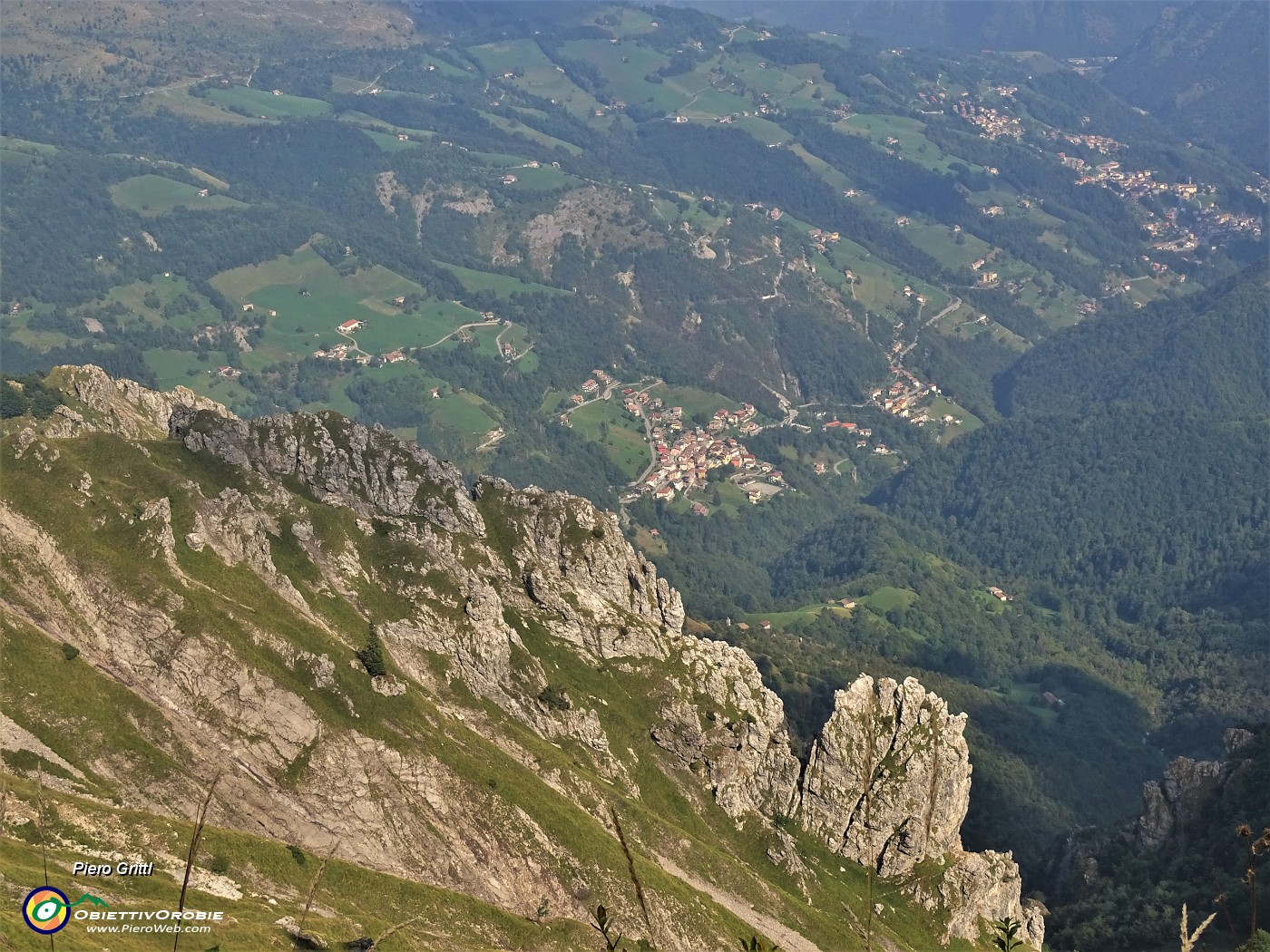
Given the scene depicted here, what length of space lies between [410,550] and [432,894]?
66683 mm

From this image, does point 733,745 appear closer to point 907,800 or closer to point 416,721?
point 907,800

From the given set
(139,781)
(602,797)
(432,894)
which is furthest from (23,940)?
(602,797)

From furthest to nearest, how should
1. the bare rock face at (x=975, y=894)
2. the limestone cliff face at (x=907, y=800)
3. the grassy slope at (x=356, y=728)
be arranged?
the limestone cliff face at (x=907, y=800)
the bare rock face at (x=975, y=894)
the grassy slope at (x=356, y=728)

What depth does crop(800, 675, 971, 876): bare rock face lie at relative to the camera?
624 feet

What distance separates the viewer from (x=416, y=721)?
152375 mm

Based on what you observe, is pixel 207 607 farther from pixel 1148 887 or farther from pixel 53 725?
pixel 1148 887

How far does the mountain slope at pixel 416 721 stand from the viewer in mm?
133375

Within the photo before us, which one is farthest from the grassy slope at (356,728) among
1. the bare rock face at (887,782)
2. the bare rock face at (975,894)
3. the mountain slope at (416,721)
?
the bare rock face at (887,782)

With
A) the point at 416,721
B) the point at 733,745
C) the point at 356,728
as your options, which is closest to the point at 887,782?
the point at 733,745

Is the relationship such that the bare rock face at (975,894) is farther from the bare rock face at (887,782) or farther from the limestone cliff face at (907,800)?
the bare rock face at (887,782)

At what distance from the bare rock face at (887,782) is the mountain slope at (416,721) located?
431 millimetres

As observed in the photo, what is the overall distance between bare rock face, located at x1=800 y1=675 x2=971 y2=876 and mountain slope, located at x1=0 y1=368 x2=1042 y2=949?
431 mm

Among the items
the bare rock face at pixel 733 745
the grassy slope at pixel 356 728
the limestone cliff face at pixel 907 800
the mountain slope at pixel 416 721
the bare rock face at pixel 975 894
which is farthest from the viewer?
the bare rock face at pixel 733 745

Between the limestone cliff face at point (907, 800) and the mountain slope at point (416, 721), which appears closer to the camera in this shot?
the mountain slope at point (416, 721)
